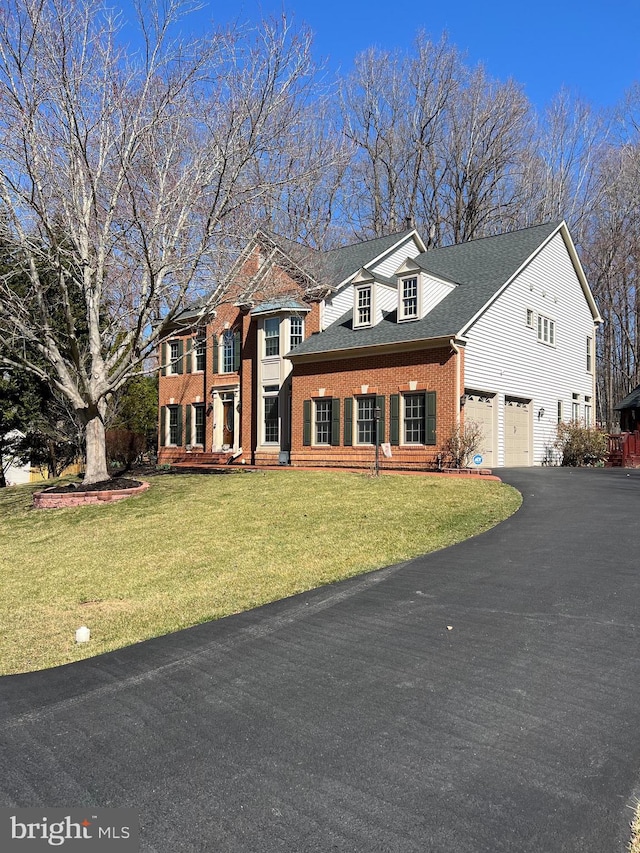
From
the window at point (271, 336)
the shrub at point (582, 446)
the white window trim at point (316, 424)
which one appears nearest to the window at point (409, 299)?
the white window trim at point (316, 424)

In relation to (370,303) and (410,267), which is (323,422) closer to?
(370,303)

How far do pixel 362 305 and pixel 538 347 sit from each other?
6.74 metres

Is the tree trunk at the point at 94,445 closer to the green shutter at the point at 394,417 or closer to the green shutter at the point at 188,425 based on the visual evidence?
the green shutter at the point at 394,417

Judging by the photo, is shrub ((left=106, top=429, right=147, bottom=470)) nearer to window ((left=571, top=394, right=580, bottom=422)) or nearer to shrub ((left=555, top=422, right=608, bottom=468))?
shrub ((left=555, top=422, right=608, bottom=468))

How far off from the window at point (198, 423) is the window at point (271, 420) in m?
4.09

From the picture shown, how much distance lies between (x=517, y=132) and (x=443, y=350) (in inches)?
900

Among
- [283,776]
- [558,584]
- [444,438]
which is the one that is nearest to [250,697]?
[283,776]

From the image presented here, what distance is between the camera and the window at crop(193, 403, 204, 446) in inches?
1089

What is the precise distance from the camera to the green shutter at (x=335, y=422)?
21672 millimetres

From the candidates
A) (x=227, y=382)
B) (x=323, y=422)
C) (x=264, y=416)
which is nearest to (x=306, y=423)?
(x=323, y=422)

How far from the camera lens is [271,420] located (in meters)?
24.7

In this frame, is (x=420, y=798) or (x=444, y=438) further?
(x=444, y=438)

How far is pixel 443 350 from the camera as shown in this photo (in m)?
19.2

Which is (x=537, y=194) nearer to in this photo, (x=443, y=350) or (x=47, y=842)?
(x=443, y=350)
